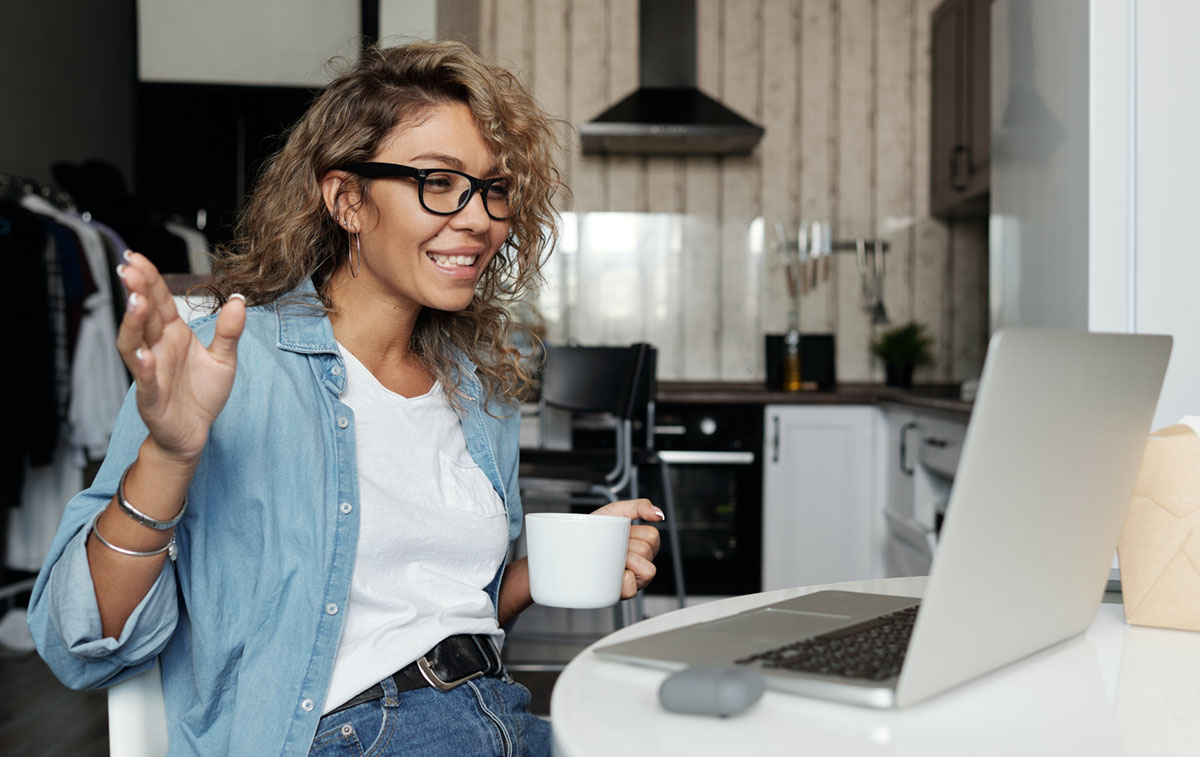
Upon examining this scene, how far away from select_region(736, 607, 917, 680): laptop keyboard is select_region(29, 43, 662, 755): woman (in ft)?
0.98

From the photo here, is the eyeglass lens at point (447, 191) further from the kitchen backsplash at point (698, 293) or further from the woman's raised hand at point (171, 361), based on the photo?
the kitchen backsplash at point (698, 293)

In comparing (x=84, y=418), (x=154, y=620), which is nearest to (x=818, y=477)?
(x=84, y=418)

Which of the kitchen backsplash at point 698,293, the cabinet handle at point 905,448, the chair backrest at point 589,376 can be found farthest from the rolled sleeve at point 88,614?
the kitchen backsplash at point 698,293

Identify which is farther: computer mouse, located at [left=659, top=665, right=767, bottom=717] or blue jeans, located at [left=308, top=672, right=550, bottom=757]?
blue jeans, located at [left=308, top=672, right=550, bottom=757]

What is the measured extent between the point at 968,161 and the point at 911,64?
0.73 m

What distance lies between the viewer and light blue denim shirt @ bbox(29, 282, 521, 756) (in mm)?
816

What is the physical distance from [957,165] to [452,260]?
3.25 m

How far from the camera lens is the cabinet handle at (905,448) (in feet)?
10.6

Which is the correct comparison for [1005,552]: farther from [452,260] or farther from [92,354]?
[92,354]

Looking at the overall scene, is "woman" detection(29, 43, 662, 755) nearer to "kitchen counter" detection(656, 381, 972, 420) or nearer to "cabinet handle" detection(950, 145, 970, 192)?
"kitchen counter" detection(656, 381, 972, 420)

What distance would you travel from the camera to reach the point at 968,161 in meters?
3.75

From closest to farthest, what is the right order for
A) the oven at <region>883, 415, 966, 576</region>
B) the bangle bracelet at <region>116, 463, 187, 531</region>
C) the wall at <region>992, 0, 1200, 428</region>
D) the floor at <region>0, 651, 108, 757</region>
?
the bangle bracelet at <region>116, 463, 187, 531</region>
the wall at <region>992, 0, 1200, 428</region>
the floor at <region>0, 651, 108, 757</region>
the oven at <region>883, 415, 966, 576</region>

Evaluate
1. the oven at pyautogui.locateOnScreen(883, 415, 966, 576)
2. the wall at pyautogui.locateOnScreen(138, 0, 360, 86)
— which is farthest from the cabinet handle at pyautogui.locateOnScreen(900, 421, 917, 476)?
the wall at pyautogui.locateOnScreen(138, 0, 360, 86)

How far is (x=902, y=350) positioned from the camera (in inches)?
156
